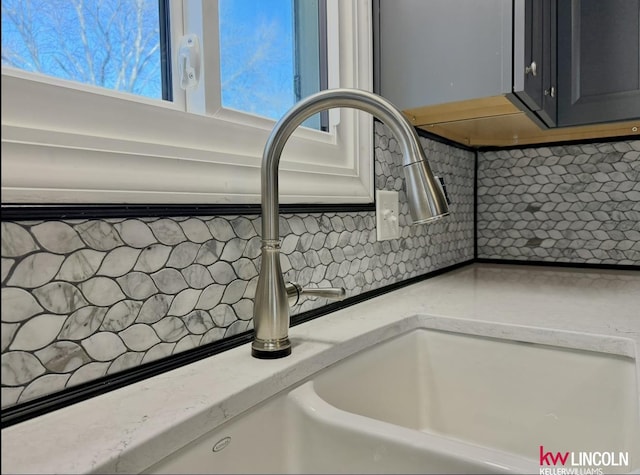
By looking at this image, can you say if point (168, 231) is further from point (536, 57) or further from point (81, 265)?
point (536, 57)

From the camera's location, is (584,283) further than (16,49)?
Yes

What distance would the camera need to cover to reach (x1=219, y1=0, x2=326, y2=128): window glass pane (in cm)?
88

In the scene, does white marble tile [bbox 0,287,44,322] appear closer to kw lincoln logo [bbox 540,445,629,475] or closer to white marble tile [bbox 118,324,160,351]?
white marble tile [bbox 118,324,160,351]

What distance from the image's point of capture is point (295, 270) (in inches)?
34.5

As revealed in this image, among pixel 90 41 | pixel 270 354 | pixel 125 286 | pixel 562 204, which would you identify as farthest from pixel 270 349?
pixel 562 204

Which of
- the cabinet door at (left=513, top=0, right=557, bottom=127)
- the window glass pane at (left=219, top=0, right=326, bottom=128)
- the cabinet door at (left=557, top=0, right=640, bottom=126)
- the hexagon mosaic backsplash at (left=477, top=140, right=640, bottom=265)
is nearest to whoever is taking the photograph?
the window glass pane at (left=219, top=0, right=326, bottom=128)

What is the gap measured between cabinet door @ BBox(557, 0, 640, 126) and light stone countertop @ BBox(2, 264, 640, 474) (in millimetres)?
491

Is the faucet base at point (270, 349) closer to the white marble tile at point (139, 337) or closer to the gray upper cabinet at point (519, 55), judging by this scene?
the white marble tile at point (139, 337)

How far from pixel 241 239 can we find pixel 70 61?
0.36 metres

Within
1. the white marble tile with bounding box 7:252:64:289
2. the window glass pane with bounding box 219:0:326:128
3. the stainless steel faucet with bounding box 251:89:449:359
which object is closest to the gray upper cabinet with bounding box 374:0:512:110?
the window glass pane with bounding box 219:0:326:128

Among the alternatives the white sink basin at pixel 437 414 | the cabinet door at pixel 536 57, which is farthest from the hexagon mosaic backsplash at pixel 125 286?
the cabinet door at pixel 536 57

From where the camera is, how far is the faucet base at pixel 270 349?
0.67m

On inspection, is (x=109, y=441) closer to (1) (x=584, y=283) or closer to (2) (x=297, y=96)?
(2) (x=297, y=96)

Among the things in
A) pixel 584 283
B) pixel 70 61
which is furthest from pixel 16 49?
pixel 584 283
